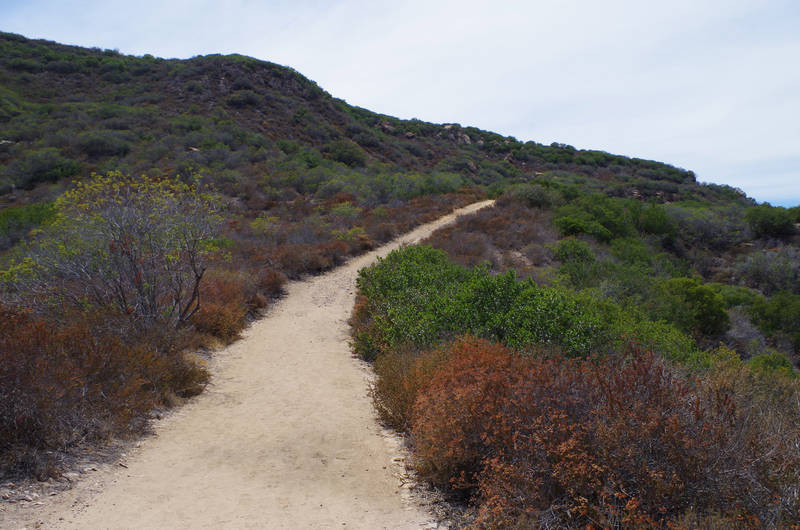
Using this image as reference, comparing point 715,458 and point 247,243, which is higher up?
point 247,243

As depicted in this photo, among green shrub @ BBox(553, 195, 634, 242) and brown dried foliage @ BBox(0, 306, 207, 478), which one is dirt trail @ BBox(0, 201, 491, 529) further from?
green shrub @ BBox(553, 195, 634, 242)

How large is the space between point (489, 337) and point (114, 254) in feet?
18.8

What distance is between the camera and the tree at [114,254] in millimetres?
6996

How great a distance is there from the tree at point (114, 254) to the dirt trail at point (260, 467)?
1677 millimetres

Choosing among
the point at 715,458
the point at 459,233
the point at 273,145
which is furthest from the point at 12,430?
the point at 273,145

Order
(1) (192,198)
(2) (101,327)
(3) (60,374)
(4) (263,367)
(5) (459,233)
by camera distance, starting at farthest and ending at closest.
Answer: (5) (459,233) → (1) (192,198) → (4) (263,367) → (2) (101,327) → (3) (60,374)

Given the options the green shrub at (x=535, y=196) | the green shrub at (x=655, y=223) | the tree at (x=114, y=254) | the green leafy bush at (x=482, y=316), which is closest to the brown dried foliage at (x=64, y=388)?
the tree at (x=114, y=254)

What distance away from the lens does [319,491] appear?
14.3 feet

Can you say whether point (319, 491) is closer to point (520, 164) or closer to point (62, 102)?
point (62, 102)

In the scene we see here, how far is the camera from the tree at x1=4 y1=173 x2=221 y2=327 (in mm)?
6996

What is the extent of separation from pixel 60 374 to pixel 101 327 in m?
2.16

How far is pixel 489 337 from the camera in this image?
6.56 m

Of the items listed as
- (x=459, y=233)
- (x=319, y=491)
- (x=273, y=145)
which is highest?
(x=273, y=145)

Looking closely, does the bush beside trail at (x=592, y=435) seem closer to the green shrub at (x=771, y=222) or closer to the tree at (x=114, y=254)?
the tree at (x=114, y=254)
